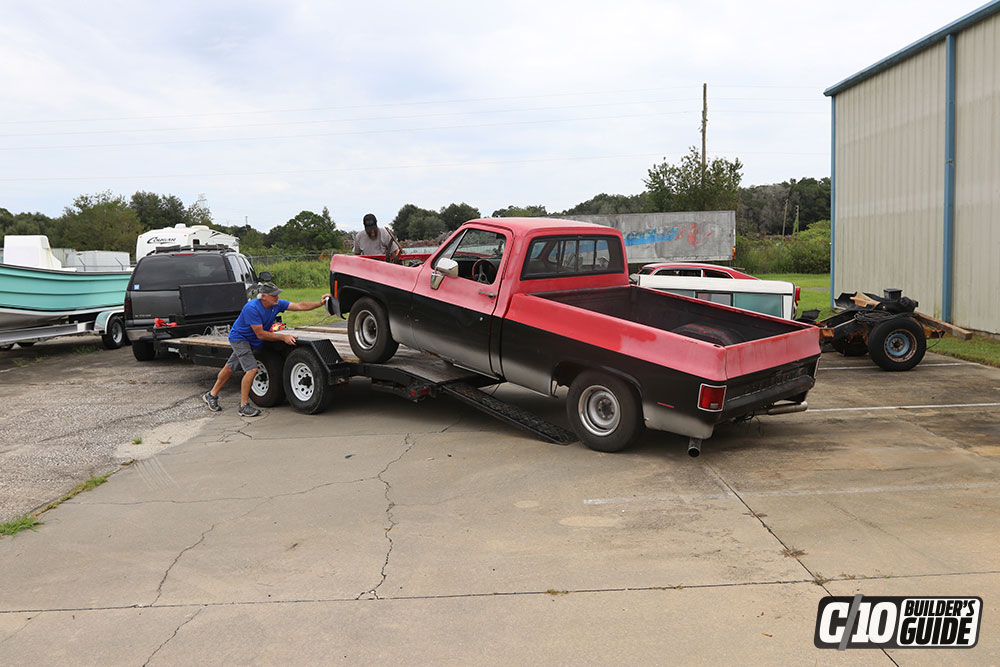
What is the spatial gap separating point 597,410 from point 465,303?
5.88 ft

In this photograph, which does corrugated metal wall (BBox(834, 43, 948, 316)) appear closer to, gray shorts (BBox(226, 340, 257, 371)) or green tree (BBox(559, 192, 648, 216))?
gray shorts (BBox(226, 340, 257, 371))

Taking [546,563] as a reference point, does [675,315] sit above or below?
above

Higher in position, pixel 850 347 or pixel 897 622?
pixel 850 347

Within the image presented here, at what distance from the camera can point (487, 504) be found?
19.4 feet

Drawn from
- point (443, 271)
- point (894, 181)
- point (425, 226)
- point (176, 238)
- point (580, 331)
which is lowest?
point (580, 331)

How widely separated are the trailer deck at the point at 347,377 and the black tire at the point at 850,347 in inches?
292

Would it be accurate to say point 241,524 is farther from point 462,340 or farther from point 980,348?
point 980,348

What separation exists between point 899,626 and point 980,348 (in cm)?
1212

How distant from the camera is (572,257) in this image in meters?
8.39

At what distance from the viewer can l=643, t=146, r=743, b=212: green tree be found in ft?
132

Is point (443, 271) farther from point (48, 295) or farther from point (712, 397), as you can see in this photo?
point (48, 295)

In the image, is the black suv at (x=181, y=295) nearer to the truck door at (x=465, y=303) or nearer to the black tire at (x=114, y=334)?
the black tire at (x=114, y=334)

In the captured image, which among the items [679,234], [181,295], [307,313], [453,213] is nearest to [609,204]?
[453,213]

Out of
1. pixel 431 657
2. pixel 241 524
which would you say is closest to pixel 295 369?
pixel 241 524
